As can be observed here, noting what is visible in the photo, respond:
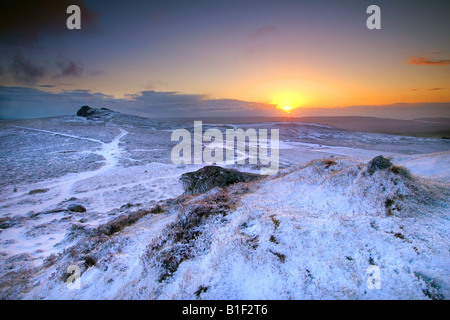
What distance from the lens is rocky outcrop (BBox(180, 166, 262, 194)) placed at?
17.4 m

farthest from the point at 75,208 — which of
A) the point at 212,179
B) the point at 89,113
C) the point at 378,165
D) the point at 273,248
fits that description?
the point at 89,113

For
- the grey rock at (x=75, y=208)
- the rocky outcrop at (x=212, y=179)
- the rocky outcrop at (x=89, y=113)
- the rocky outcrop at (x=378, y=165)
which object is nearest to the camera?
the rocky outcrop at (x=378, y=165)

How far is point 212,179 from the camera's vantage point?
17812 mm

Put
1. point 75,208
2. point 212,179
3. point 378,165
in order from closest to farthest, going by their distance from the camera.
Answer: point 378,165
point 75,208
point 212,179

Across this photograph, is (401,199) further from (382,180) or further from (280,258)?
(280,258)

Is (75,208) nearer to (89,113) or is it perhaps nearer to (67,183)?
(67,183)

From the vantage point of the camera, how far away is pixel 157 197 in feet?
65.1

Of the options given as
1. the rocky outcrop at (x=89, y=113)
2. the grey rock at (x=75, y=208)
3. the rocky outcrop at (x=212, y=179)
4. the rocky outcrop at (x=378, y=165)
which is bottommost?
the grey rock at (x=75, y=208)

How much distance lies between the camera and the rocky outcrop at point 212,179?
57.1ft

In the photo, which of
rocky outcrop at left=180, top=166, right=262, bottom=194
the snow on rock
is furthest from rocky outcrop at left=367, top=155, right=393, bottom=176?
rocky outcrop at left=180, top=166, right=262, bottom=194

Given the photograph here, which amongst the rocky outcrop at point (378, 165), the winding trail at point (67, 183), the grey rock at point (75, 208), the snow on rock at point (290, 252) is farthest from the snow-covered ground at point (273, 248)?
the winding trail at point (67, 183)

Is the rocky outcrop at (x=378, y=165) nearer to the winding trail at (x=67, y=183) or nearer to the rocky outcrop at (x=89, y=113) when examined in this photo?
the winding trail at (x=67, y=183)
